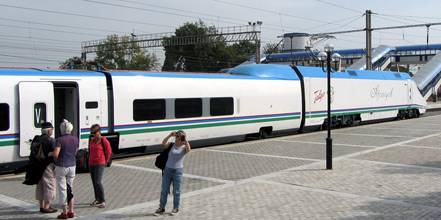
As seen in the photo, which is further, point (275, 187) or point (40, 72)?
point (40, 72)

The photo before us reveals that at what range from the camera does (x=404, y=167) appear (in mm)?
11258

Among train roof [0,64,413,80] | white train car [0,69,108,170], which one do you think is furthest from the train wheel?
white train car [0,69,108,170]

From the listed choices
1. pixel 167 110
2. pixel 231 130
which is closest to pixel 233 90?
pixel 231 130

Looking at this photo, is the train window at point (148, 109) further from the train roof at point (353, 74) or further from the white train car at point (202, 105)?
the train roof at point (353, 74)

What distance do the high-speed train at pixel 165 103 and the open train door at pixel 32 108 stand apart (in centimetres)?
2

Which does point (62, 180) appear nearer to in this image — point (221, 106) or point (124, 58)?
point (221, 106)

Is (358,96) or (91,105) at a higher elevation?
(358,96)

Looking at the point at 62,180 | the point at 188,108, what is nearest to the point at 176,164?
the point at 62,180

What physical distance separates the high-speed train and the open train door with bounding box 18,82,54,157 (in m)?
0.02

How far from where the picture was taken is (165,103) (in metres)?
14.5

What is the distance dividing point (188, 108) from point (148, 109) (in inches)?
70.0

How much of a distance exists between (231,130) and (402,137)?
24.6 ft

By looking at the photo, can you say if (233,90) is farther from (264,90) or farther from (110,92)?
(110,92)

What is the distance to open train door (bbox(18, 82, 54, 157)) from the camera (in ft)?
35.5
